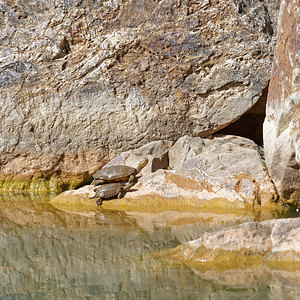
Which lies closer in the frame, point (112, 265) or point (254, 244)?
point (254, 244)

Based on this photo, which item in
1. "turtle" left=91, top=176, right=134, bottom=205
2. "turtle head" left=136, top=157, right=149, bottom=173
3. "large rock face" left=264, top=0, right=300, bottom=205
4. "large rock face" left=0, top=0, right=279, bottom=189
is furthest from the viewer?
"large rock face" left=0, top=0, right=279, bottom=189

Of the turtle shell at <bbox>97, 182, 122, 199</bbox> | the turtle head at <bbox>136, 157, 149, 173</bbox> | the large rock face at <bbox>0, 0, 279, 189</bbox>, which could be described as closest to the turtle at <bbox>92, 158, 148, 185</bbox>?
the turtle head at <bbox>136, 157, 149, 173</bbox>

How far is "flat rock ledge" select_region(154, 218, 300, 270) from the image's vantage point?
387 centimetres

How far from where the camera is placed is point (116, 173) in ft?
24.2

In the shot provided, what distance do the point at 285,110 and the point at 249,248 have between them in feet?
8.66

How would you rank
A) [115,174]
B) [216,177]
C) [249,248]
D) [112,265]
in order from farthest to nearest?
[115,174] → [216,177] → [112,265] → [249,248]

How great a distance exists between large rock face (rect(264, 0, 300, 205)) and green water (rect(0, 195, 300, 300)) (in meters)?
0.94

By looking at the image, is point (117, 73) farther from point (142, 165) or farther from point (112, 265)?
point (112, 265)

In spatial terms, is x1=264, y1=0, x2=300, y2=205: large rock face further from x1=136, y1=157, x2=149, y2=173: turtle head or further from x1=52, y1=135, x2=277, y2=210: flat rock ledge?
x1=136, y1=157, x2=149, y2=173: turtle head

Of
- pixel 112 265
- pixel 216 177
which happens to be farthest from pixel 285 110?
pixel 112 265

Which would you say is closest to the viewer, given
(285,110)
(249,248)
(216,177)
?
(249,248)

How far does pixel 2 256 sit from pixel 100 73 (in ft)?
15.5

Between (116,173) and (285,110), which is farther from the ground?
(285,110)

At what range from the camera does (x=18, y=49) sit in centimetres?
849
